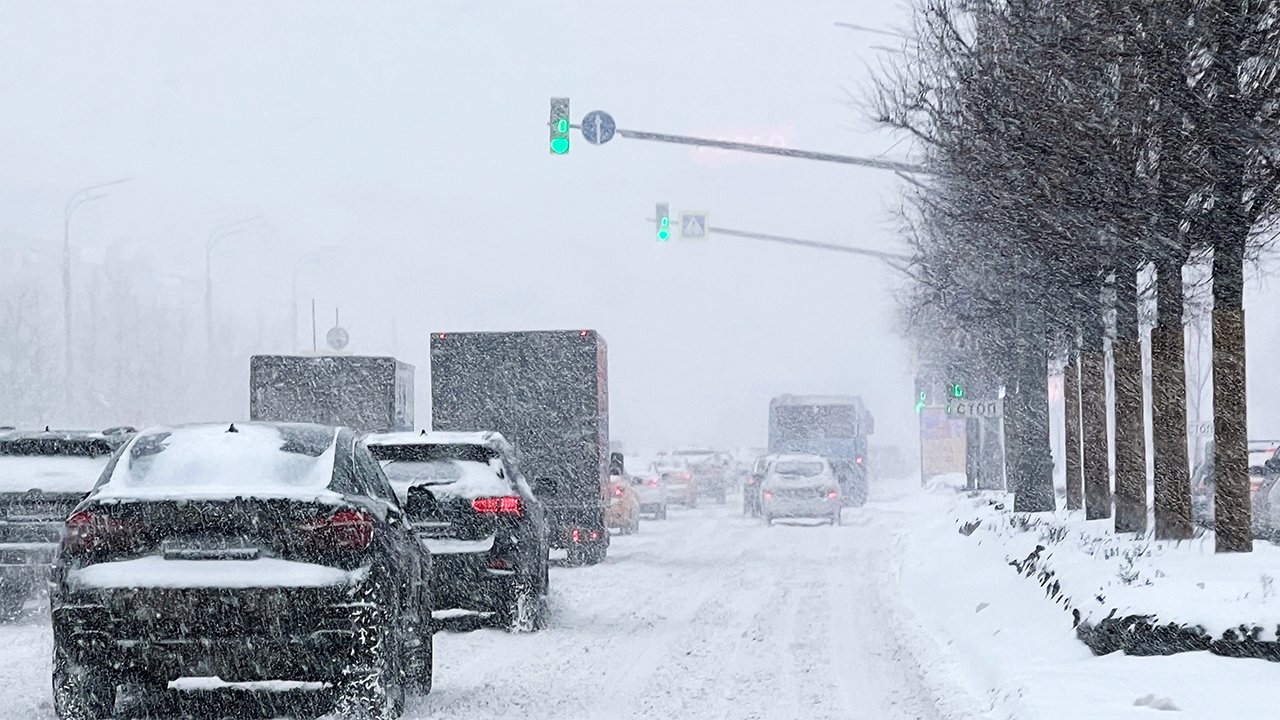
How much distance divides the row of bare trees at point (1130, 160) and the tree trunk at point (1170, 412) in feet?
0.07

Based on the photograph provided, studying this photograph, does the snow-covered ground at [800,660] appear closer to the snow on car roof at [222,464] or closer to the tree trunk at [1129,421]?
the snow on car roof at [222,464]

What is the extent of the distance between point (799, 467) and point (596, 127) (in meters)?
17.5

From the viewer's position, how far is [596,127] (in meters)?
24.2

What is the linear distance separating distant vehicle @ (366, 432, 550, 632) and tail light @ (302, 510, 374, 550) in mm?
4680

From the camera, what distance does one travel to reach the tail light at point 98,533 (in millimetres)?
8742

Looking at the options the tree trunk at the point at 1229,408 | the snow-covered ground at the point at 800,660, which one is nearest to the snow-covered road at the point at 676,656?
the snow-covered ground at the point at 800,660

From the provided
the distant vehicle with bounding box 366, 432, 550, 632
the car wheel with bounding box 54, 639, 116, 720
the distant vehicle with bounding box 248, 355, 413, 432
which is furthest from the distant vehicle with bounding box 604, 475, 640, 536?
the car wheel with bounding box 54, 639, 116, 720

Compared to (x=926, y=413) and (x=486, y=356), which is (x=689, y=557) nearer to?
(x=486, y=356)

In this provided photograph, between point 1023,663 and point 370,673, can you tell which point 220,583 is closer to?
point 370,673

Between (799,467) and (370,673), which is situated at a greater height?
(370,673)

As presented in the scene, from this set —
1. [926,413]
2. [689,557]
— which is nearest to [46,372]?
[926,413]

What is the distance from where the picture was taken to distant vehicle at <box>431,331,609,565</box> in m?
24.5

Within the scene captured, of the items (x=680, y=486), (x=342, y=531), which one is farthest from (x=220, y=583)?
(x=680, y=486)

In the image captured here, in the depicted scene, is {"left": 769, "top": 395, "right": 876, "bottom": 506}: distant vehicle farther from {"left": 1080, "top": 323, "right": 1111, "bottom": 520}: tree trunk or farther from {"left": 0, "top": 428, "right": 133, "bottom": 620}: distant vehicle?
{"left": 0, "top": 428, "right": 133, "bottom": 620}: distant vehicle
